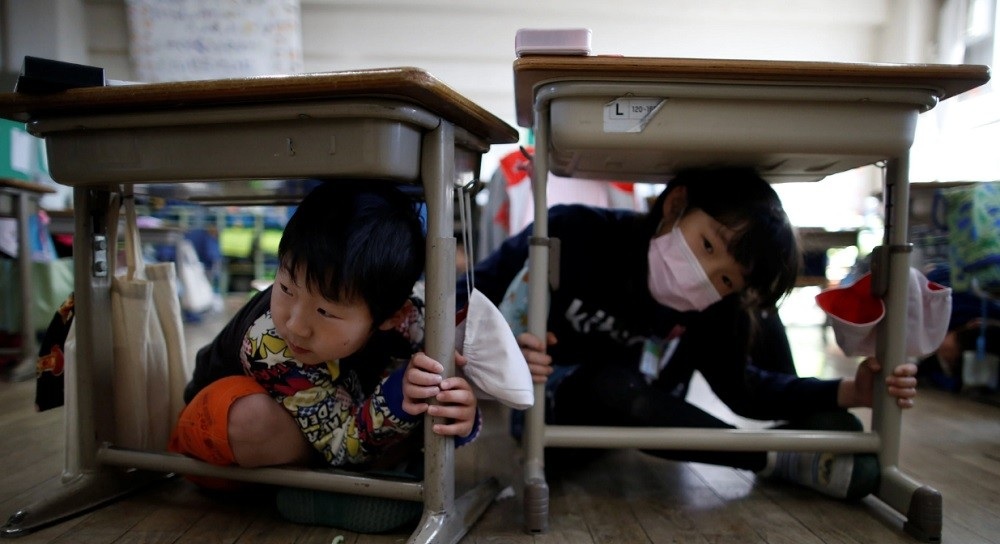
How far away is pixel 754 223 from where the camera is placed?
3.13 feet

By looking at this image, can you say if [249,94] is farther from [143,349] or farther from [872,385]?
[872,385]

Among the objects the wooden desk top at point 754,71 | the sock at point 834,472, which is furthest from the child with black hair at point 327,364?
the sock at point 834,472

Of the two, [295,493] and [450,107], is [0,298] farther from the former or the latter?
[450,107]

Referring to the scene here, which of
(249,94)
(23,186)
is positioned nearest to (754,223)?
(249,94)

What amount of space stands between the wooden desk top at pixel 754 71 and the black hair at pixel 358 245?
0.26 m

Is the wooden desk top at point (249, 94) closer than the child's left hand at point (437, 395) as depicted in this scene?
Yes

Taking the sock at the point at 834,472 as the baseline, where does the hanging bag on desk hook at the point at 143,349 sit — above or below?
above

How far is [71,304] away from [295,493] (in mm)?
506

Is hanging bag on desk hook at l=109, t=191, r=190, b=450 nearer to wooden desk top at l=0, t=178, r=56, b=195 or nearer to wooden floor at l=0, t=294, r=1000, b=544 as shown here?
wooden floor at l=0, t=294, r=1000, b=544

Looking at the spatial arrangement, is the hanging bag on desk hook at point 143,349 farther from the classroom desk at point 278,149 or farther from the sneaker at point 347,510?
the sneaker at point 347,510

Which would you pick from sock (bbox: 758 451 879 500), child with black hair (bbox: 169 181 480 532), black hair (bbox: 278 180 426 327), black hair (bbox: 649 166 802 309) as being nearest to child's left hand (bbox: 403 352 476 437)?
child with black hair (bbox: 169 181 480 532)

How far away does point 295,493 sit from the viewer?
34.9 inches

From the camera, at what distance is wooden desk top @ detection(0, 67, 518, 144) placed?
0.68 m

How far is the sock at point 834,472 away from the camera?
0.96 metres
